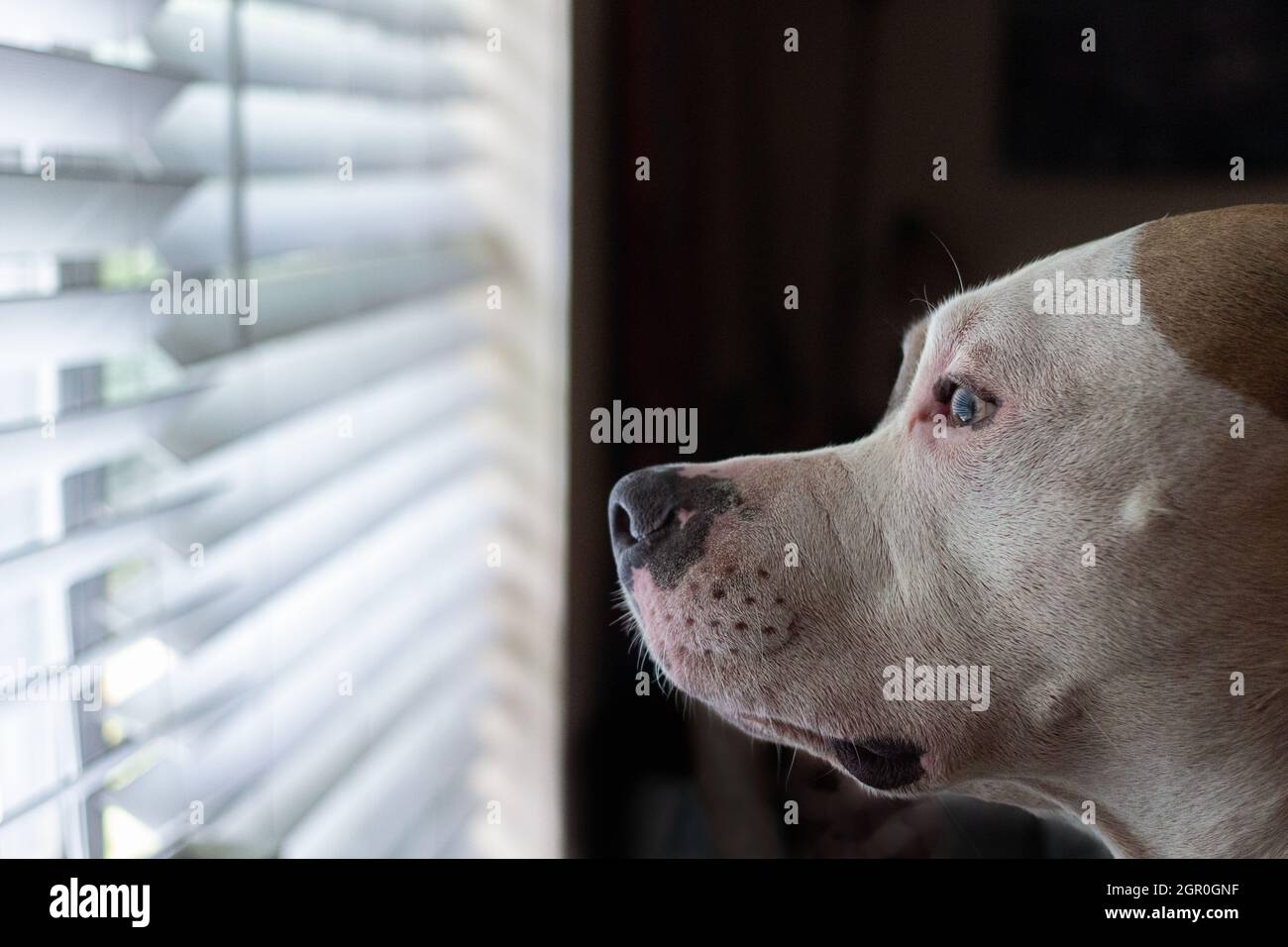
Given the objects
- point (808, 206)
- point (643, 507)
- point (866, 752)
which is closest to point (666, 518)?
point (643, 507)

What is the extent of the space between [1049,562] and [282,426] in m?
0.81

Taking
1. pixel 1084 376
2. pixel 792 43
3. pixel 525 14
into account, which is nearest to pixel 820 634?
pixel 1084 376

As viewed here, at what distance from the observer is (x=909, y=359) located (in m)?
1.16

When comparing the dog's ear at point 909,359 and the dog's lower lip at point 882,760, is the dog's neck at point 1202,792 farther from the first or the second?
the dog's ear at point 909,359

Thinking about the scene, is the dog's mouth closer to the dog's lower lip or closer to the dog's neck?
→ the dog's lower lip

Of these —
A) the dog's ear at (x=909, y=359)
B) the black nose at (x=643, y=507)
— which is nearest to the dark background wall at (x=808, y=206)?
the dog's ear at (x=909, y=359)

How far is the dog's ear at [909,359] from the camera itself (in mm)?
1141

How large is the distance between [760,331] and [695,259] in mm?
112

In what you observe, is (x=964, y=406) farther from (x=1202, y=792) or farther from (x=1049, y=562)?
(x=1202, y=792)

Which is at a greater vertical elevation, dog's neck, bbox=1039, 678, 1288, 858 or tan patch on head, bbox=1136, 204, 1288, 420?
tan patch on head, bbox=1136, 204, 1288, 420

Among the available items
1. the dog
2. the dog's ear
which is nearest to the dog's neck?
the dog

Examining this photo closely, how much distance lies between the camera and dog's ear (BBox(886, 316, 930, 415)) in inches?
44.9

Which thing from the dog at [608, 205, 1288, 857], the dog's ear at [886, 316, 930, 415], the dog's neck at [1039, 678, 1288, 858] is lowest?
the dog's neck at [1039, 678, 1288, 858]

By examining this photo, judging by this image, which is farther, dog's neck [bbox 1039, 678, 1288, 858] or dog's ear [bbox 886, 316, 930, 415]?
dog's ear [bbox 886, 316, 930, 415]
